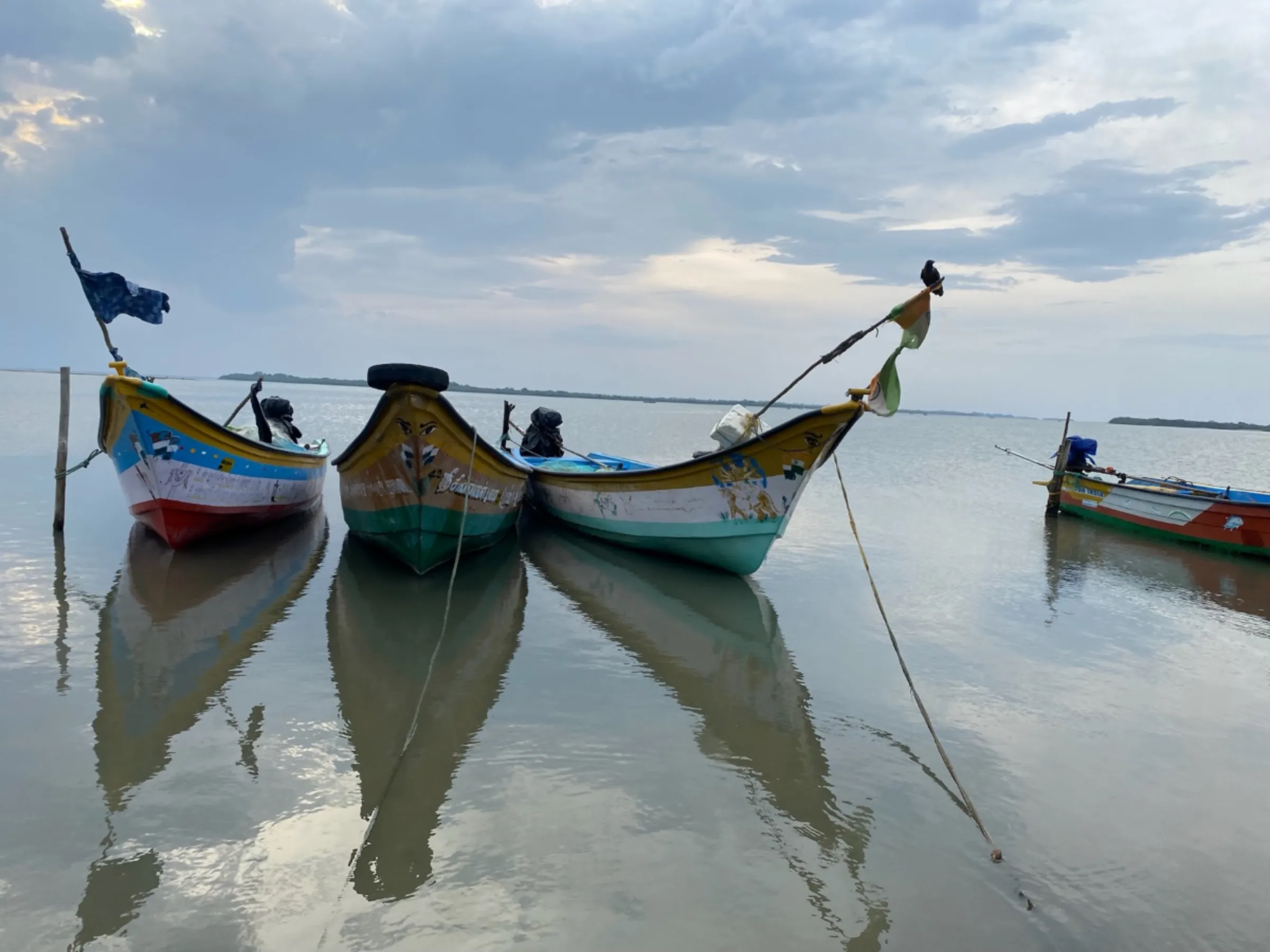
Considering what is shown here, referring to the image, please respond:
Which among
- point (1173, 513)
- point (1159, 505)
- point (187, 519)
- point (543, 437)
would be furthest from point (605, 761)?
point (1159, 505)

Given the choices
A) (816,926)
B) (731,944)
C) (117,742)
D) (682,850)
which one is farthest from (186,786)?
(816,926)

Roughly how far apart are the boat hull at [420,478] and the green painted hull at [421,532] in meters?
0.01

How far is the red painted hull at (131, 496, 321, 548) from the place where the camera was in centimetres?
898

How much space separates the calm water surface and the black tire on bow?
2.32 metres

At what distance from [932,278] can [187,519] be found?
29.3 feet

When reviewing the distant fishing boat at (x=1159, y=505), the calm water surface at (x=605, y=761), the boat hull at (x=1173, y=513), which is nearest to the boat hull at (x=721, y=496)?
the calm water surface at (x=605, y=761)

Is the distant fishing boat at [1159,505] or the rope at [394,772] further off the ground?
the distant fishing boat at [1159,505]

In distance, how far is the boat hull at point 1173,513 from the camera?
1271 centimetres

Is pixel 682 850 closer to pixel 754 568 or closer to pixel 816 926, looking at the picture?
pixel 816 926

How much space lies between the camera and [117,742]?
4.46m

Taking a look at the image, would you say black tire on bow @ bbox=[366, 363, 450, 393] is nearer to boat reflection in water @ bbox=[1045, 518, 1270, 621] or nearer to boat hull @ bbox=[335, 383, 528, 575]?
boat hull @ bbox=[335, 383, 528, 575]

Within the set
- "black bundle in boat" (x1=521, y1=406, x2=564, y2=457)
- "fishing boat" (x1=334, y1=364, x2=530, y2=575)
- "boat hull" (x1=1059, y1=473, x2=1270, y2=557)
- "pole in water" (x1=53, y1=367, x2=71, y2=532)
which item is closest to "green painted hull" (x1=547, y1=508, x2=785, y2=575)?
"fishing boat" (x1=334, y1=364, x2=530, y2=575)

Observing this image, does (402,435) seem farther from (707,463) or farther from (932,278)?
(932,278)

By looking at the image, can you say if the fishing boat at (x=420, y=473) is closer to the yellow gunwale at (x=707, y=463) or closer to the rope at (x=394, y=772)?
the rope at (x=394, y=772)
